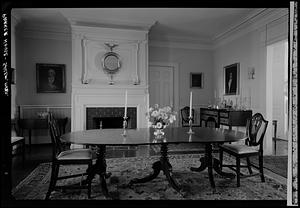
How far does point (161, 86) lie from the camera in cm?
632

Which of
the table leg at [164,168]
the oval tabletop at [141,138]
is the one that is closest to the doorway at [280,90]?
the oval tabletop at [141,138]

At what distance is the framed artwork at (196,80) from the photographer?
642 cm

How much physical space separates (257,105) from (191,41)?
2.61 m

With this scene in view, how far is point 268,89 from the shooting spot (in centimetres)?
436

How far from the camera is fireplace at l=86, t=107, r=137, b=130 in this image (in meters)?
4.89

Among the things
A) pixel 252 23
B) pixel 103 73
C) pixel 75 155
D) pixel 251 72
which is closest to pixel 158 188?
pixel 75 155

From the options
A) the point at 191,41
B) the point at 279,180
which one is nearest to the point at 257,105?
the point at 279,180

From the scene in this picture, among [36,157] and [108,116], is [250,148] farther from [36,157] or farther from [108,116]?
[36,157]

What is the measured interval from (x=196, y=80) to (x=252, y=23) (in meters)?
2.19

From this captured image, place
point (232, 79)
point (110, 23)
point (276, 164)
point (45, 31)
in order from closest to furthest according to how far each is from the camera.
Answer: point (276, 164)
point (110, 23)
point (45, 31)
point (232, 79)

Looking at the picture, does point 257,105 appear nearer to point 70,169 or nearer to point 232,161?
point 232,161

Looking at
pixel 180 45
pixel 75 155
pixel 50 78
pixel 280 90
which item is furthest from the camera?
pixel 180 45

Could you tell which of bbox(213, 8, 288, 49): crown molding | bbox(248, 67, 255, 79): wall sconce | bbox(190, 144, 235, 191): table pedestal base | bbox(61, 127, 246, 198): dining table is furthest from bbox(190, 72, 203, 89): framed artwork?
bbox(61, 127, 246, 198): dining table

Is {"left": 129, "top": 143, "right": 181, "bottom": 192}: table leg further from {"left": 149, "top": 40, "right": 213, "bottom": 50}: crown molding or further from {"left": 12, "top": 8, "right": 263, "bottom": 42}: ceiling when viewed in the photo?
{"left": 149, "top": 40, "right": 213, "bottom": 50}: crown molding
